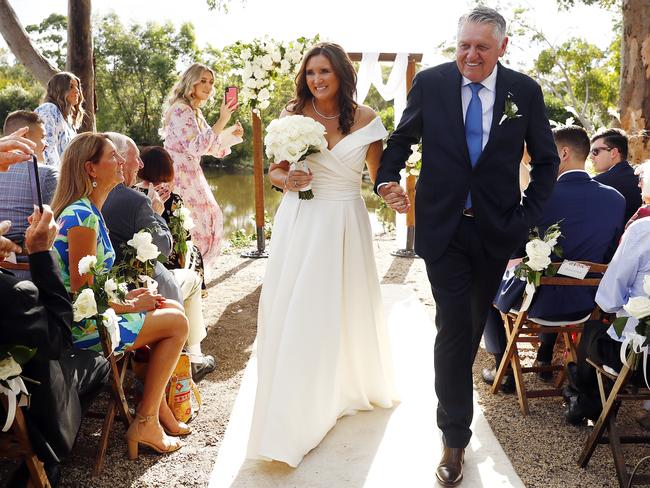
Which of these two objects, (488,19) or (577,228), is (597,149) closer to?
(577,228)

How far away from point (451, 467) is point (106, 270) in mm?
1936

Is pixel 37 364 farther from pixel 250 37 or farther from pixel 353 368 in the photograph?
pixel 250 37

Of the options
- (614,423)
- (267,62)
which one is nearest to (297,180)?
(614,423)

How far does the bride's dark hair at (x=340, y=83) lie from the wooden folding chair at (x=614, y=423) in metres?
1.85

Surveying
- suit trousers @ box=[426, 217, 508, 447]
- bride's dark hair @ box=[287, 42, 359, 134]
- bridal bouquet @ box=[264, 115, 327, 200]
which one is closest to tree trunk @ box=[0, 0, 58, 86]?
bride's dark hair @ box=[287, 42, 359, 134]

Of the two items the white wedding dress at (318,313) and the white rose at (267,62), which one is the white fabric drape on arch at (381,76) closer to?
the white rose at (267,62)

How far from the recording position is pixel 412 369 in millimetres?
4707

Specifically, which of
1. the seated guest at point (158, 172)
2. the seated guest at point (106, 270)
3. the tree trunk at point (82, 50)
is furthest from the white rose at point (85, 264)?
the tree trunk at point (82, 50)

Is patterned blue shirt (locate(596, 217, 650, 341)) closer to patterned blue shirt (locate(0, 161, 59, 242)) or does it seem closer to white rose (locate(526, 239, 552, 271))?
white rose (locate(526, 239, 552, 271))

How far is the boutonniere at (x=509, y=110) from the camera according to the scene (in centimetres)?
292

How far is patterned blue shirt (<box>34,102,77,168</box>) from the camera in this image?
18.0 ft

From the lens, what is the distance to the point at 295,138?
3365 mm

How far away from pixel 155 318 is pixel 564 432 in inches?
93.6

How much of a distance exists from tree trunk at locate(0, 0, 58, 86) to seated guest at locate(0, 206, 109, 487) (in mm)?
5315
